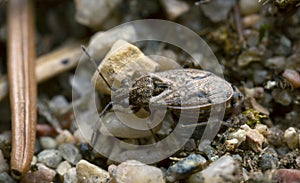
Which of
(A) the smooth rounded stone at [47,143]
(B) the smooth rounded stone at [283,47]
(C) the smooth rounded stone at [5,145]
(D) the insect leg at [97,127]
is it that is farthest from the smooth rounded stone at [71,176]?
(B) the smooth rounded stone at [283,47]

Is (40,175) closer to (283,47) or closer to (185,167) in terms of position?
(185,167)

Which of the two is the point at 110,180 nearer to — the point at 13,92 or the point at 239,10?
the point at 13,92

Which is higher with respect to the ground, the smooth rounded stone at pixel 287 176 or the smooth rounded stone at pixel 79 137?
the smooth rounded stone at pixel 287 176

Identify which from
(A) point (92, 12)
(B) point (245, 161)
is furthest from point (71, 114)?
(B) point (245, 161)

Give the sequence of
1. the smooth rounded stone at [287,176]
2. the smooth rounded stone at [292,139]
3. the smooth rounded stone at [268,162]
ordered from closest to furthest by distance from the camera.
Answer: the smooth rounded stone at [287,176]
the smooth rounded stone at [268,162]
the smooth rounded stone at [292,139]

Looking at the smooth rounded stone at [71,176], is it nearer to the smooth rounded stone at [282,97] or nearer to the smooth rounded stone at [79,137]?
the smooth rounded stone at [79,137]

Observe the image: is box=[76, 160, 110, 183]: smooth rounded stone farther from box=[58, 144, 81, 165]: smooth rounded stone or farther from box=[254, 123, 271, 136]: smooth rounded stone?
box=[254, 123, 271, 136]: smooth rounded stone

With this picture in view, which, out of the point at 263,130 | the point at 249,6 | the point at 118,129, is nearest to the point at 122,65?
the point at 118,129
